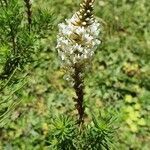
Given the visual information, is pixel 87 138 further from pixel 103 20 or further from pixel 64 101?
pixel 103 20

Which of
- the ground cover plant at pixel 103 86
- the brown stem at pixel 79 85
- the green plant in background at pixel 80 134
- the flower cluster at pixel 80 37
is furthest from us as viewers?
the ground cover plant at pixel 103 86

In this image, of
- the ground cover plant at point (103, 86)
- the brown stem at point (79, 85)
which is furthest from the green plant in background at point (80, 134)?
the ground cover plant at point (103, 86)

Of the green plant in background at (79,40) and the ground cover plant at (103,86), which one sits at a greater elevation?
the ground cover plant at (103,86)

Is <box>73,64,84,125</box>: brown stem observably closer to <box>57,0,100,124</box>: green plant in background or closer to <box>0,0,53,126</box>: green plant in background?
<box>57,0,100,124</box>: green plant in background

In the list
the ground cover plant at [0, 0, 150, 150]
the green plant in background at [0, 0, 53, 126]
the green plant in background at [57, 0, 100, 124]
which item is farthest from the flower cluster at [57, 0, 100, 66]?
the ground cover plant at [0, 0, 150, 150]

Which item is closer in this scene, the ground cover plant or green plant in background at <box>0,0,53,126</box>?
green plant in background at <box>0,0,53,126</box>

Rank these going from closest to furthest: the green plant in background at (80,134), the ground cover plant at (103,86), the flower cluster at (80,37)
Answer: the flower cluster at (80,37) < the green plant in background at (80,134) < the ground cover plant at (103,86)

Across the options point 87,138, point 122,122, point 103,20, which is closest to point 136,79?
point 122,122

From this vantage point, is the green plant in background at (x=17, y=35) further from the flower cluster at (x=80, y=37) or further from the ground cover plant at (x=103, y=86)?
the ground cover plant at (x=103, y=86)
